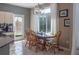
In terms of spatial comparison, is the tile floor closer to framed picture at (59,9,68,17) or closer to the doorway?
the doorway

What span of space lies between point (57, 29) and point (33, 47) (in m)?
0.40

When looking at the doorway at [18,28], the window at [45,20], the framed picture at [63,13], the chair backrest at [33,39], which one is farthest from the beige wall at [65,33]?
the doorway at [18,28]

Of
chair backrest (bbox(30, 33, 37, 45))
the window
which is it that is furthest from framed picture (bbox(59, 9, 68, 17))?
chair backrest (bbox(30, 33, 37, 45))

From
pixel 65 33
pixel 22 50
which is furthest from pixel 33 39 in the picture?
pixel 65 33

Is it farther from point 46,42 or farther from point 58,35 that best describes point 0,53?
point 58,35

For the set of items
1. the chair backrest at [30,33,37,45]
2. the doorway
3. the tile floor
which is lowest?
the tile floor

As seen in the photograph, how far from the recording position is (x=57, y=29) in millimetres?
1504

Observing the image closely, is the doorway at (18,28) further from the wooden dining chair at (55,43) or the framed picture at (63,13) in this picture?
the framed picture at (63,13)

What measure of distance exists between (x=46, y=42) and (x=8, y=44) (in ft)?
1.67

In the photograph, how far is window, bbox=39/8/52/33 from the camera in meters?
1.51

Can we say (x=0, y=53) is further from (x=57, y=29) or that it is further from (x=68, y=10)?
(x=68, y=10)

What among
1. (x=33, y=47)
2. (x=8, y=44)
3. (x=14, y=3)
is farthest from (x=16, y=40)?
(x=14, y=3)

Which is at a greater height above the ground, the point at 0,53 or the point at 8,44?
the point at 8,44
